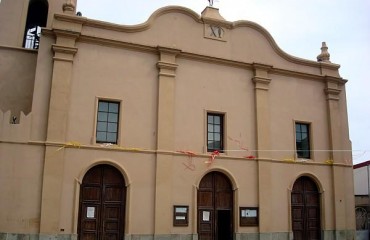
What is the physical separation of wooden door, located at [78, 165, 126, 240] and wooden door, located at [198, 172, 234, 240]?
11.1ft

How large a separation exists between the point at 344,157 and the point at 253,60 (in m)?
6.62

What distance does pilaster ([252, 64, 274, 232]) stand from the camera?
1834 cm

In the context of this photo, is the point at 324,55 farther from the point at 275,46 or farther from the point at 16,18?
the point at 16,18

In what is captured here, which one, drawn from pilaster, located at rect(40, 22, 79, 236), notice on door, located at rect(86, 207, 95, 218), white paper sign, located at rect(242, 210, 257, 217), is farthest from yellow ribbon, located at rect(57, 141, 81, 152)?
white paper sign, located at rect(242, 210, 257, 217)

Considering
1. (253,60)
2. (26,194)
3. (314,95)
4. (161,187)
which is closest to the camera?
(26,194)

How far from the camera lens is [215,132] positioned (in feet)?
61.0

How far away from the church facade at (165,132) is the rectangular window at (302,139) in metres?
0.06

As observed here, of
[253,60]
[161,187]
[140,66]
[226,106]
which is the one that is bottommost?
[161,187]

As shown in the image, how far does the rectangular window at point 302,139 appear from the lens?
66.2 ft

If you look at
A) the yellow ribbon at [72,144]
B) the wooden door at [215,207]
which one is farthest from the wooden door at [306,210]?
the yellow ribbon at [72,144]

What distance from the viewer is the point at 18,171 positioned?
14914 mm

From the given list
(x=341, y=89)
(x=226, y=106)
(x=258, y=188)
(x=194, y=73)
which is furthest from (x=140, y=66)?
(x=341, y=89)

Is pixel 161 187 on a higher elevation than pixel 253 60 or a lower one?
lower

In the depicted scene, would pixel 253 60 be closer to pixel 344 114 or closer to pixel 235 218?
pixel 344 114
